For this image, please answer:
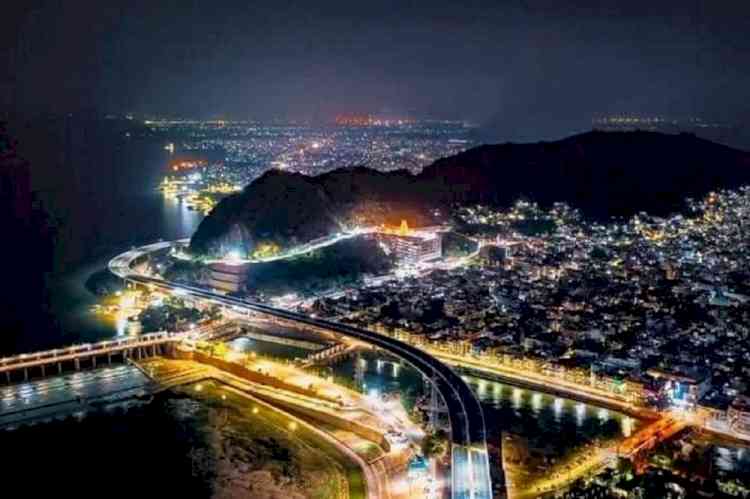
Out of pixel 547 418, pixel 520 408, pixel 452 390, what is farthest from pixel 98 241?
pixel 547 418

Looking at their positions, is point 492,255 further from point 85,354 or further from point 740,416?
point 85,354

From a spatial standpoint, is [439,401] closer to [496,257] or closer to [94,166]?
[496,257]

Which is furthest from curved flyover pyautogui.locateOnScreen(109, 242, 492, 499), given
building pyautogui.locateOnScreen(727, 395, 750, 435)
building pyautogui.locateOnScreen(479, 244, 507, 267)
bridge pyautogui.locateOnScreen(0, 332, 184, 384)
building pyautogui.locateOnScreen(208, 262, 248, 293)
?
building pyautogui.locateOnScreen(479, 244, 507, 267)

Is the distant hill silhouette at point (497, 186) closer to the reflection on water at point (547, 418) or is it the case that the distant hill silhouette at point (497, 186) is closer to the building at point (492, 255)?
the building at point (492, 255)

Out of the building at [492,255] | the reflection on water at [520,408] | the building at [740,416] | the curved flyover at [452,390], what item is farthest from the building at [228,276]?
the building at [740,416]

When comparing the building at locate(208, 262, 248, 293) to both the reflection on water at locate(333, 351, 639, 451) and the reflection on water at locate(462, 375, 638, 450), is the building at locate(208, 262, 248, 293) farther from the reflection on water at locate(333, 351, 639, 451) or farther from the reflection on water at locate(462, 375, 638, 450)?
the reflection on water at locate(462, 375, 638, 450)

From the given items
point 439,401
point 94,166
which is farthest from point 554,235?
point 94,166

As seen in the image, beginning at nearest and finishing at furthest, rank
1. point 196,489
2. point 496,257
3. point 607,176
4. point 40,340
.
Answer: point 196,489 < point 40,340 < point 496,257 < point 607,176
